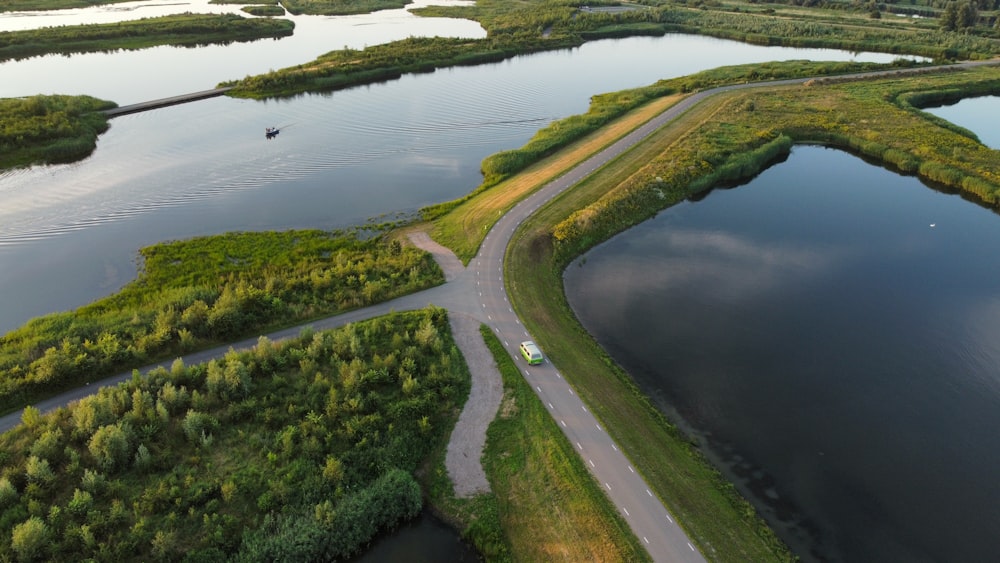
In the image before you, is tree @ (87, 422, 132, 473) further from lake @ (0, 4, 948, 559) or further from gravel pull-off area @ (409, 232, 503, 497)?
gravel pull-off area @ (409, 232, 503, 497)

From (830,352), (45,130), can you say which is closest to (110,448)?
(830,352)

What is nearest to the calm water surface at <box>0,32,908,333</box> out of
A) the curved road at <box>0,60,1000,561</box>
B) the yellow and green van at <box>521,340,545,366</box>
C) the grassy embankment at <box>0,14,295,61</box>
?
the curved road at <box>0,60,1000,561</box>

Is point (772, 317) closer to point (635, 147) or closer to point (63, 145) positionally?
point (635, 147)

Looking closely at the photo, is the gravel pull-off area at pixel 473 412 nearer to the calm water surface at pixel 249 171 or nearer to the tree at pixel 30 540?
the tree at pixel 30 540

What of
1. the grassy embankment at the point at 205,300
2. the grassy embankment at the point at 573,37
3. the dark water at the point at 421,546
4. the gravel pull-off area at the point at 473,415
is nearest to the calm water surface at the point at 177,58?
the grassy embankment at the point at 573,37

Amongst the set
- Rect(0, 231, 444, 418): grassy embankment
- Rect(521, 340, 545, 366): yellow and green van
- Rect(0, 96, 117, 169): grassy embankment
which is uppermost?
Rect(0, 96, 117, 169): grassy embankment

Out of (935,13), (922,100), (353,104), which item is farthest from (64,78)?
(935,13)
